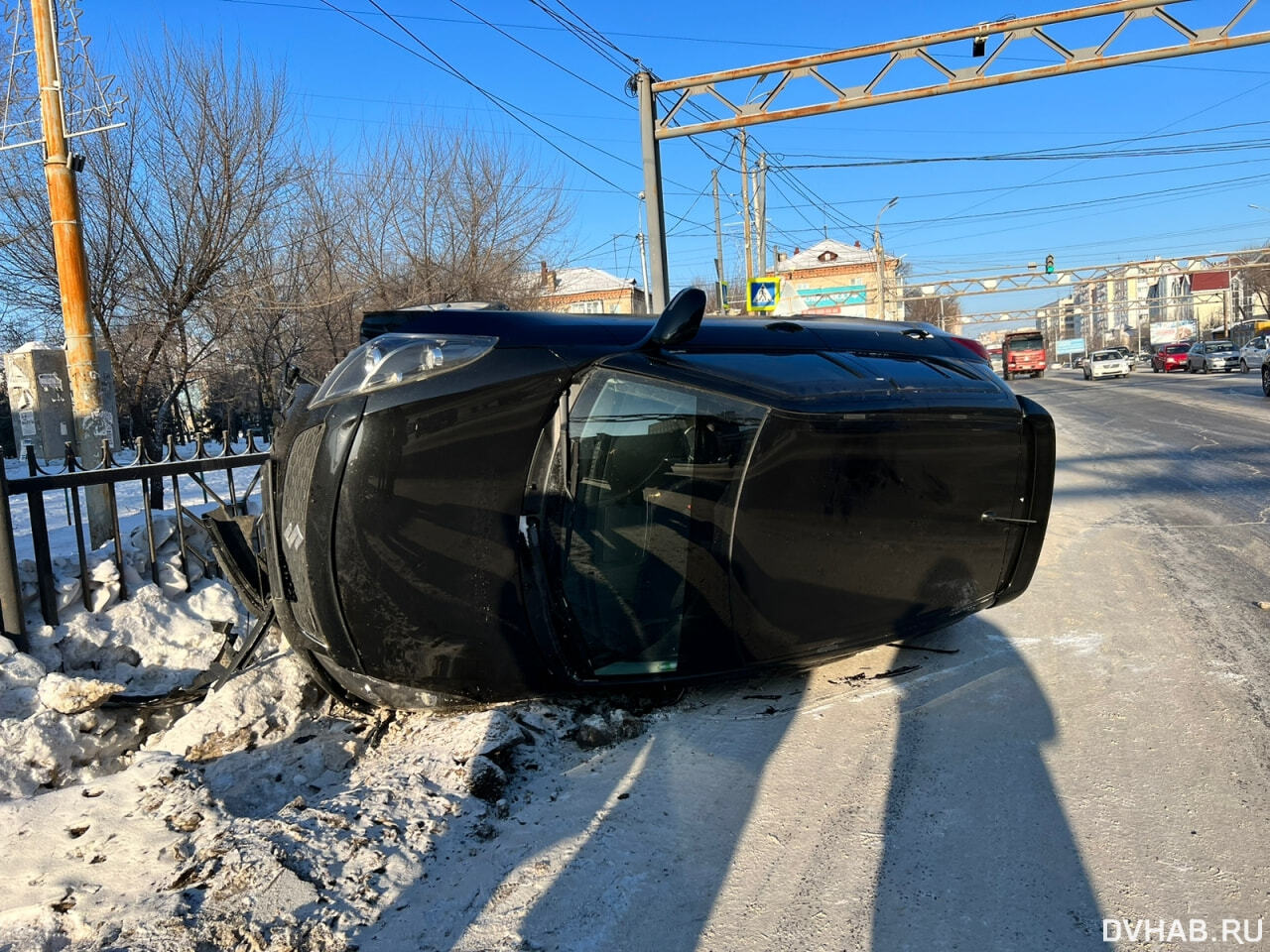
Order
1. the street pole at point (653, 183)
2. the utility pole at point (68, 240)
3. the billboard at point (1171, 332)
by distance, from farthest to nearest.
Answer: the billboard at point (1171, 332), the street pole at point (653, 183), the utility pole at point (68, 240)

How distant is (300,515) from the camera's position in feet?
10.8

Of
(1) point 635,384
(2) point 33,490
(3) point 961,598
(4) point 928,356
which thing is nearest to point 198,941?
(1) point 635,384

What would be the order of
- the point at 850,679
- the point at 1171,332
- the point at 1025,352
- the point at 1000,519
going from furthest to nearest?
the point at 1171,332, the point at 1025,352, the point at 850,679, the point at 1000,519

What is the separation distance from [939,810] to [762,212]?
29.7m

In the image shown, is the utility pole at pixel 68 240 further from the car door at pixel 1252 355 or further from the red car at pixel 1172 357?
the red car at pixel 1172 357

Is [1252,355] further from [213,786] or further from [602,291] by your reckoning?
[213,786]

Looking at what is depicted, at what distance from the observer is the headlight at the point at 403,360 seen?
319 cm

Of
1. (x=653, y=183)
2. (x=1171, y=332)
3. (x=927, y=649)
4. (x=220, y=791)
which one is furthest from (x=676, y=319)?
(x=1171, y=332)

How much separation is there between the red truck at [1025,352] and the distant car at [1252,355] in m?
15.1

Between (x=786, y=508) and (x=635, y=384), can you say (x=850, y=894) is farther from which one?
(x=635, y=384)

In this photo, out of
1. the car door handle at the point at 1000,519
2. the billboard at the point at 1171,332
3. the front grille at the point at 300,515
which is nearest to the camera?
the front grille at the point at 300,515

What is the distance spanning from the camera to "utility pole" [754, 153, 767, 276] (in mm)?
30016

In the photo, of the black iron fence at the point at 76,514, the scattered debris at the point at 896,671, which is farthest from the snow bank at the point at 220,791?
the scattered debris at the point at 896,671

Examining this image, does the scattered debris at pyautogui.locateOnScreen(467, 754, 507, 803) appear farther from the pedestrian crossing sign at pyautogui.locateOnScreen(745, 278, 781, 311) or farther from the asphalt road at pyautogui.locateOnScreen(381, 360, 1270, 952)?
the pedestrian crossing sign at pyautogui.locateOnScreen(745, 278, 781, 311)
